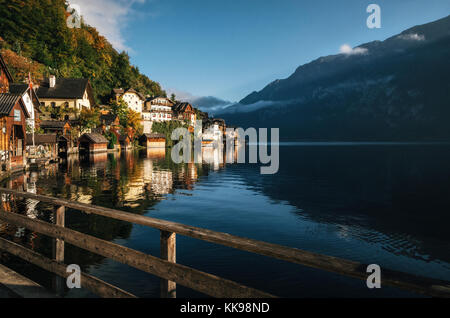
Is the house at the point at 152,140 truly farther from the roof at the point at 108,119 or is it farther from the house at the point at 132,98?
the roof at the point at 108,119

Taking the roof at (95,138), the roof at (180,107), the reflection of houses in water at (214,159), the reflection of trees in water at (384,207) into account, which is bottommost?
the reflection of trees in water at (384,207)

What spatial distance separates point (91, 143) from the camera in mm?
75375

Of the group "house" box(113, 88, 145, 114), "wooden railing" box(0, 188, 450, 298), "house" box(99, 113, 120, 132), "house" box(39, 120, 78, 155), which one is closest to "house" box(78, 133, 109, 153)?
"house" box(39, 120, 78, 155)

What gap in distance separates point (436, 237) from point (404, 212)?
5859 mm

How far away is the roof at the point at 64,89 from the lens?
82812 mm

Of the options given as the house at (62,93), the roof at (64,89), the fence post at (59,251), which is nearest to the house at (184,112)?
the roof at (64,89)

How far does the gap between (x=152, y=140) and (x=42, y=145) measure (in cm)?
5968

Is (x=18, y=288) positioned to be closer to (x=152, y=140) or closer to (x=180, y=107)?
(x=152, y=140)

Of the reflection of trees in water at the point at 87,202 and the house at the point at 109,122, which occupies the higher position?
the house at the point at 109,122

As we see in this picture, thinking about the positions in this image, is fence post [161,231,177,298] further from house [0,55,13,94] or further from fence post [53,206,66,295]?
house [0,55,13,94]

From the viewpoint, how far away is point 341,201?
23953 mm

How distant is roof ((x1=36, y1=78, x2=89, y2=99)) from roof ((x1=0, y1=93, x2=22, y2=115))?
2082 inches

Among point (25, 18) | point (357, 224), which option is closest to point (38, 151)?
point (357, 224)

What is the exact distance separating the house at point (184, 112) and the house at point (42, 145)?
87042mm
